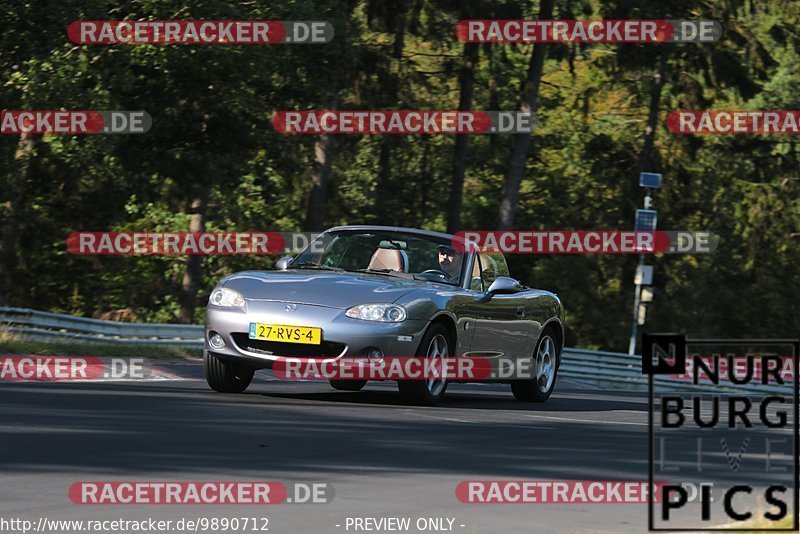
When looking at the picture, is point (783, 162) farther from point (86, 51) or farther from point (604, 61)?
point (86, 51)

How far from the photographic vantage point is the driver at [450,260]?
552 inches

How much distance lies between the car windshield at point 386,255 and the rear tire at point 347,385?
61.1 inches

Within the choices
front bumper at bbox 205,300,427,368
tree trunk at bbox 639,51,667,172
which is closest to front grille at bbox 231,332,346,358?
Result: front bumper at bbox 205,300,427,368

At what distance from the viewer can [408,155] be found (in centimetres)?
4888

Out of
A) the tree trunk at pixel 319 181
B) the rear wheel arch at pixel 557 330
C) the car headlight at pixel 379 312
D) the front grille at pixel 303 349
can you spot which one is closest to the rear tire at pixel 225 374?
the front grille at pixel 303 349

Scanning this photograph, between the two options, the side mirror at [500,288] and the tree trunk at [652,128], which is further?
Answer: the tree trunk at [652,128]

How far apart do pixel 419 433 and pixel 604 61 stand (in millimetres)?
33557

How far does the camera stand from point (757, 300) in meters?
54.4

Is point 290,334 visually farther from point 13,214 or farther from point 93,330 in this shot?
point 13,214

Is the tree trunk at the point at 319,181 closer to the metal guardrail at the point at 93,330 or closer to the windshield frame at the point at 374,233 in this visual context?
the metal guardrail at the point at 93,330

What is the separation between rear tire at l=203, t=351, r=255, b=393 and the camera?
13109 millimetres

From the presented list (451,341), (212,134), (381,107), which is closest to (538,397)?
(451,341)

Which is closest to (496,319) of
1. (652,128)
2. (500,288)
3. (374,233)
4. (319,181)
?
(500,288)

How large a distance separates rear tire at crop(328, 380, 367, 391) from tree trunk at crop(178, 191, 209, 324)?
24493 millimetres
